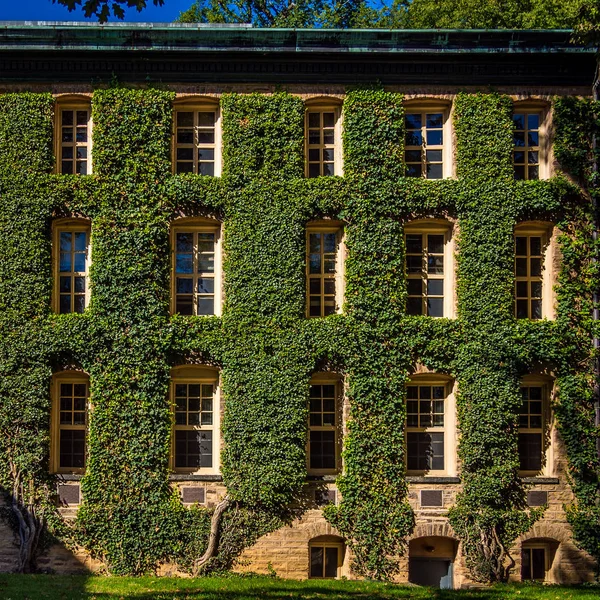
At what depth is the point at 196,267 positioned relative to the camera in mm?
17922

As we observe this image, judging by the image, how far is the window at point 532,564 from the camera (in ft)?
57.0

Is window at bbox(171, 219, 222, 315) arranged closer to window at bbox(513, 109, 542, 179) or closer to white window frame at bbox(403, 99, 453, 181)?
white window frame at bbox(403, 99, 453, 181)

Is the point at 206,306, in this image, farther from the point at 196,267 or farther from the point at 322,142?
the point at 322,142

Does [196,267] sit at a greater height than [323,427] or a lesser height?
greater

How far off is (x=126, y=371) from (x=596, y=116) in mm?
12234

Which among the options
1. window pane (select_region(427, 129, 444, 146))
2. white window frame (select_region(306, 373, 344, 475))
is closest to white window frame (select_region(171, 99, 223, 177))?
window pane (select_region(427, 129, 444, 146))

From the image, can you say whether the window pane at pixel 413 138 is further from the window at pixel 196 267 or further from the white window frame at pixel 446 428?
the white window frame at pixel 446 428

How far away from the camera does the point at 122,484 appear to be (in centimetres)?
1694

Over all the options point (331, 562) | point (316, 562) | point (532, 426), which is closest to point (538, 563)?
point (532, 426)

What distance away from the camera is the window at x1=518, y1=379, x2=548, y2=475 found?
17688mm

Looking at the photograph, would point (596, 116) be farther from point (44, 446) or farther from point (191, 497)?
point (44, 446)

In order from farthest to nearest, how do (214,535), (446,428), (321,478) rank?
(446,428) < (321,478) < (214,535)

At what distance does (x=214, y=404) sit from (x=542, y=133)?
997 cm

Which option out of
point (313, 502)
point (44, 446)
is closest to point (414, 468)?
point (313, 502)
